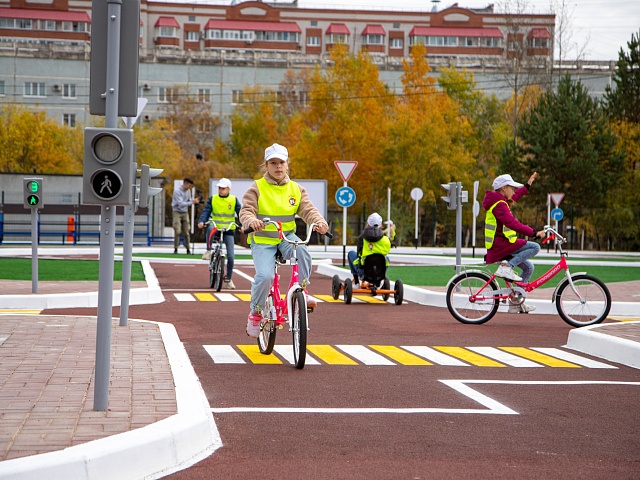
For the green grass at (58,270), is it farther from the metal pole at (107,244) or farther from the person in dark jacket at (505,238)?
the metal pole at (107,244)

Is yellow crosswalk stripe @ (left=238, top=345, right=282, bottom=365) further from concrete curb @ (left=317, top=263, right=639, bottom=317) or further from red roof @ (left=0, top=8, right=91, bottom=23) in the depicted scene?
red roof @ (left=0, top=8, right=91, bottom=23)

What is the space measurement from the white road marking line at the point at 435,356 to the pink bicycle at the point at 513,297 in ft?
9.17

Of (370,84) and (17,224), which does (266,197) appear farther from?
(370,84)

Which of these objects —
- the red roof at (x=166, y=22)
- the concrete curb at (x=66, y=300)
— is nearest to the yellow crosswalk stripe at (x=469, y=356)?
the concrete curb at (x=66, y=300)

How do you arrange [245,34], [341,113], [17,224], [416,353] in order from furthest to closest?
[245,34]
[341,113]
[17,224]
[416,353]

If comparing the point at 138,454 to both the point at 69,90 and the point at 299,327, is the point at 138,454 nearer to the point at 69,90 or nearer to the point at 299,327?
the point at 299,327

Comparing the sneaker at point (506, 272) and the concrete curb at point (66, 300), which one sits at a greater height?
the sneaker at point (506, 272)

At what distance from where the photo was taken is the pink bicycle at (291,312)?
31.1 feet

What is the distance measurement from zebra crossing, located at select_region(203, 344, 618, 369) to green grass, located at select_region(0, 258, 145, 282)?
10.1 metres

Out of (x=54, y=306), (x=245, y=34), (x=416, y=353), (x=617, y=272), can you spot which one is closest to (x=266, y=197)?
(x=416, y=353)

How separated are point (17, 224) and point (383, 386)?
39637mm

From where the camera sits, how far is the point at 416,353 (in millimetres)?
11086

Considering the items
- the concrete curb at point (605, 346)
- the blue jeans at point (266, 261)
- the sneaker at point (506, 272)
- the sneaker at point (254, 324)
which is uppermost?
the blue jeans at point (266, 261)

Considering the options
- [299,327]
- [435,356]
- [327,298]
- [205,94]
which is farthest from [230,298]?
[205,94]
